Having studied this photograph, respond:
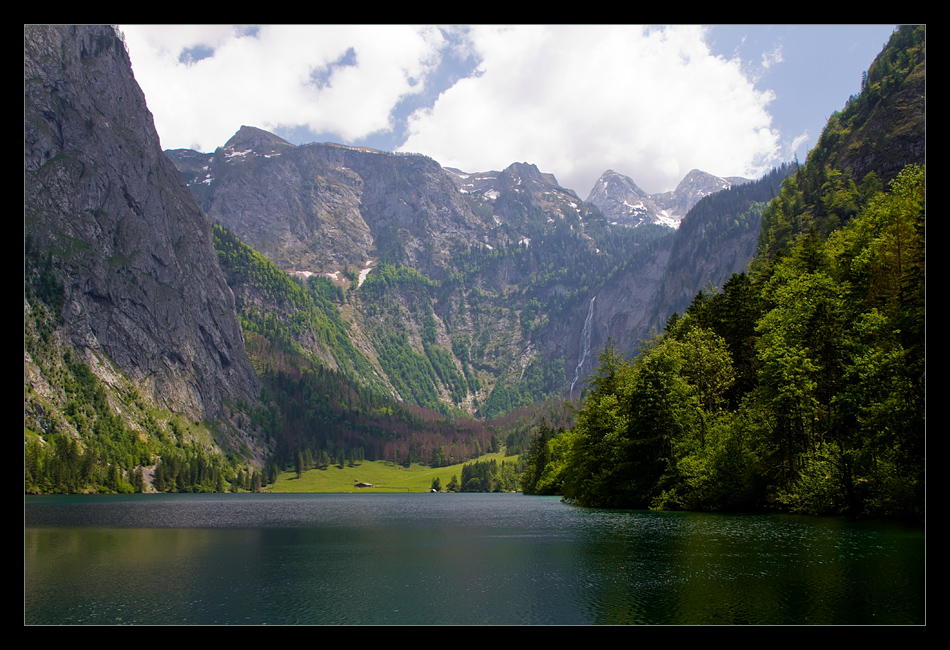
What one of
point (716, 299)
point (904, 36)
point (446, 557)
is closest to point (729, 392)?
point (716, 299)

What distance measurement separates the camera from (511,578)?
35.4 metres

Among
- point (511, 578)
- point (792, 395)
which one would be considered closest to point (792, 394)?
point (792, 395)

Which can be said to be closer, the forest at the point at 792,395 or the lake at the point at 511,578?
the lake at the point at 511,578

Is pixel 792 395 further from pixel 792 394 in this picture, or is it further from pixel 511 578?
pixel 511 578

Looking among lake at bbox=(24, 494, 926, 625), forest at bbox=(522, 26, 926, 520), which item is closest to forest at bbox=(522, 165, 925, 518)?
forest at bbox=(522, 26, 926, 520)

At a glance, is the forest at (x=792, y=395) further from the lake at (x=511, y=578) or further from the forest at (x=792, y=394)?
the lake at (x=511, y=578)

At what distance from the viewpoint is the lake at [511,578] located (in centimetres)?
2708

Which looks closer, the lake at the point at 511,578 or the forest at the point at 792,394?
the lake at the point at 511,578

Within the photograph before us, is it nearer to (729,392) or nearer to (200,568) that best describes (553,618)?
(200,568)

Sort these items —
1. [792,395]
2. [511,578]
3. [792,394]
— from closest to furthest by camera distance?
[511,578]
[792,394]
[792,395]

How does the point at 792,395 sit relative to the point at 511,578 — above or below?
above

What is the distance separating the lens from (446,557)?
4512 centimetres

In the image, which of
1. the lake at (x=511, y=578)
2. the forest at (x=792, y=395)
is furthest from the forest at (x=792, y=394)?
the lake at (x=511, y=578)
